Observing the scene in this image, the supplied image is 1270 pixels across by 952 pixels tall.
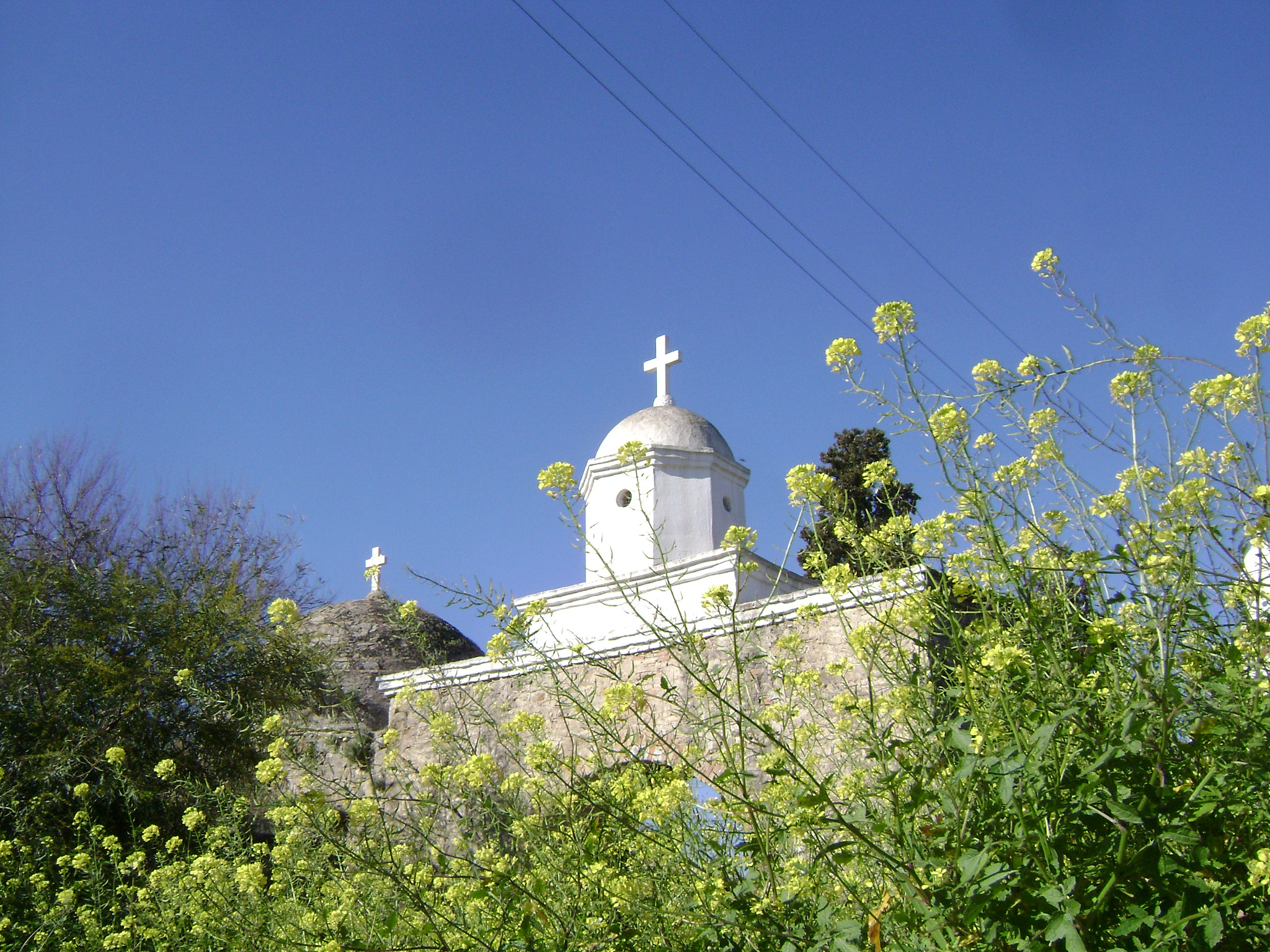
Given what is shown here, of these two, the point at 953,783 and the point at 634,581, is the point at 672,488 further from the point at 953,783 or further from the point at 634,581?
the point at 953,783

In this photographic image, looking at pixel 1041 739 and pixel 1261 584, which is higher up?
pixel 1261 584

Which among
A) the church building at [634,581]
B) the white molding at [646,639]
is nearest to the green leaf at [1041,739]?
the white molding at [646,639]

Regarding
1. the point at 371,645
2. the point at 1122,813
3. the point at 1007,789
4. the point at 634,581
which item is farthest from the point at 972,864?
the point at 371,645

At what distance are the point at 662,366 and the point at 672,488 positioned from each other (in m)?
2.15

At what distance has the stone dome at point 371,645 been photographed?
11477mm

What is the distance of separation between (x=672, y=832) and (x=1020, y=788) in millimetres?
1027

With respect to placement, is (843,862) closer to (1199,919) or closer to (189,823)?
(1199,919)

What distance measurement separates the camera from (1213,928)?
1.48m

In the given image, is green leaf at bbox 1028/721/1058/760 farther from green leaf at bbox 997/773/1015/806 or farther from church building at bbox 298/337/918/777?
church building at bbox 298/337/918/777

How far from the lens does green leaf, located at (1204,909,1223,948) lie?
145cm

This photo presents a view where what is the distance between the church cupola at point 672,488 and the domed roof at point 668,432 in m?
0.01

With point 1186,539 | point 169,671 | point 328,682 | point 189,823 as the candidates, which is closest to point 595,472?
point 328,682

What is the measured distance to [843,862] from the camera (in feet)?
6.48

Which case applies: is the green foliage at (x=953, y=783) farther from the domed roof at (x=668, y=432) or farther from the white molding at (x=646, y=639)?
the domed roof at (x=668, y=432)
